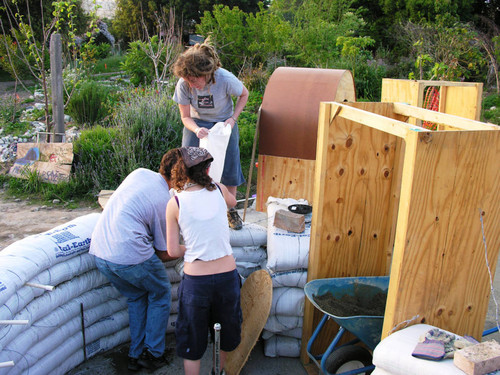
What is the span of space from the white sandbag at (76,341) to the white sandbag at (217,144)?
1.36 m

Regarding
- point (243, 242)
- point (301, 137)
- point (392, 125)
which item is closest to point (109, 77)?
point (301, 137)

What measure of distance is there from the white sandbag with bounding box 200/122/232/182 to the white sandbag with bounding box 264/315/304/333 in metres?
1.32

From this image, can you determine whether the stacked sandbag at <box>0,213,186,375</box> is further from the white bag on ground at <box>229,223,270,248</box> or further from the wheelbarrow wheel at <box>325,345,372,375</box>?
the wheelbarrow wheel at <box>325,345,372,375</box>

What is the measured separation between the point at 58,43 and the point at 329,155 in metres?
5.54

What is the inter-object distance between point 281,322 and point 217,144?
5.11ft

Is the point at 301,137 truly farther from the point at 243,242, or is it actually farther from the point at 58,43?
the point at 58,43

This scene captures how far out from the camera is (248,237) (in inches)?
147

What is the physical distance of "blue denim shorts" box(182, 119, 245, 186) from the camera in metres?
4.28

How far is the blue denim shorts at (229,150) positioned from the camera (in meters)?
4.28

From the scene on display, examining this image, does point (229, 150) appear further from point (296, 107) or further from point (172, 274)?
point (172, 274)

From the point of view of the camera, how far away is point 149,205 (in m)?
3.04

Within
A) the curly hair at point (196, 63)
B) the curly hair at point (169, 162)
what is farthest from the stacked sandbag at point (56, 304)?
the curly hair at point (196, 63)

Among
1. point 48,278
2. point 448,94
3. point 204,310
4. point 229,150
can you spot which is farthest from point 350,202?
point 448,94

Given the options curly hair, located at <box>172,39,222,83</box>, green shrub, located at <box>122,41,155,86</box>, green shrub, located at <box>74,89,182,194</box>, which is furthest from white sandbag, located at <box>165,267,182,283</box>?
green shrub, located at <box>122,41,155,86</box>
